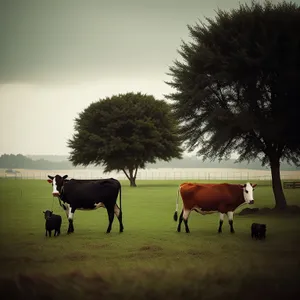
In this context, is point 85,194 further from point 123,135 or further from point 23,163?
point 123,135

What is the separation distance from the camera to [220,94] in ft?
53.9

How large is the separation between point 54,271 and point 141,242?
276 centimetres


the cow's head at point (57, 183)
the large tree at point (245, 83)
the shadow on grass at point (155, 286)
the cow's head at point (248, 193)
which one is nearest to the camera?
the shadow on grass at point (155, 286)

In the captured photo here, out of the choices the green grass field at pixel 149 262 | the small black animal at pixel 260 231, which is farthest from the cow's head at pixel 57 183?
the small black animal at pixel 260 231

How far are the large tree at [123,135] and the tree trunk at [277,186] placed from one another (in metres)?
14.7

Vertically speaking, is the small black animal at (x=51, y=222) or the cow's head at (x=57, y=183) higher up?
the cow's head at (x=57, y=183)

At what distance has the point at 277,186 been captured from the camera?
16.9m

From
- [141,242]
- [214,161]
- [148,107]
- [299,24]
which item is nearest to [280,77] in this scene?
[299,24]

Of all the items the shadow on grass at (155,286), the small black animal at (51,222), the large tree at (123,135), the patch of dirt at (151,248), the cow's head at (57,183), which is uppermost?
the large tree at (123,135)

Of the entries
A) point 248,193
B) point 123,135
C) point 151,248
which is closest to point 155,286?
point 151,248

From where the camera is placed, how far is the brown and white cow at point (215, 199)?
450 inches

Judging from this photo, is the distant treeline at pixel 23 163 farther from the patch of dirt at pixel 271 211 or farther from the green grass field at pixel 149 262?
the patch of dirt at pixel 271 211

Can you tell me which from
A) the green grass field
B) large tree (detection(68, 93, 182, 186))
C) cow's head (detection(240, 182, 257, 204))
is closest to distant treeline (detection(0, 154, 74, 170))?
the green grass field

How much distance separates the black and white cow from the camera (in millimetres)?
11164
